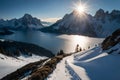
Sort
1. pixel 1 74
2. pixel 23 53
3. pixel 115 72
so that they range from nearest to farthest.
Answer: pixel 115 72 < pixel 1 74 < pixel 23 53

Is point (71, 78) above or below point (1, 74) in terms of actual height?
above

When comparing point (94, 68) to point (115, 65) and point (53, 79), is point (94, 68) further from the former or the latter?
point (53, 79)

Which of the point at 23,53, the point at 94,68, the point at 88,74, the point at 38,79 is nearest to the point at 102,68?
the point at 94,68

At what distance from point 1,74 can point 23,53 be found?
324ft

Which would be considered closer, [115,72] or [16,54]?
[115,72]

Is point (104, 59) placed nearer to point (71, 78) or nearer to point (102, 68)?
point (102, 68)

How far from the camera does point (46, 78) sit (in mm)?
24859

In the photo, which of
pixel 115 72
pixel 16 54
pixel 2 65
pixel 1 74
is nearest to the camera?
pixel 115 72

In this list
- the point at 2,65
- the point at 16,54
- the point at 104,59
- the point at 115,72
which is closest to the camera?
the point at 115,72

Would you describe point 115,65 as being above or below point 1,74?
above

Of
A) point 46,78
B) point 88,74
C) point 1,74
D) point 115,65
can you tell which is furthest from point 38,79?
point 1,74

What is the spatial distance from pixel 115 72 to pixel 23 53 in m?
166

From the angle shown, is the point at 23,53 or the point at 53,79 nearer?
the point at 53,79

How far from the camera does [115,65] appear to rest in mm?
26125
